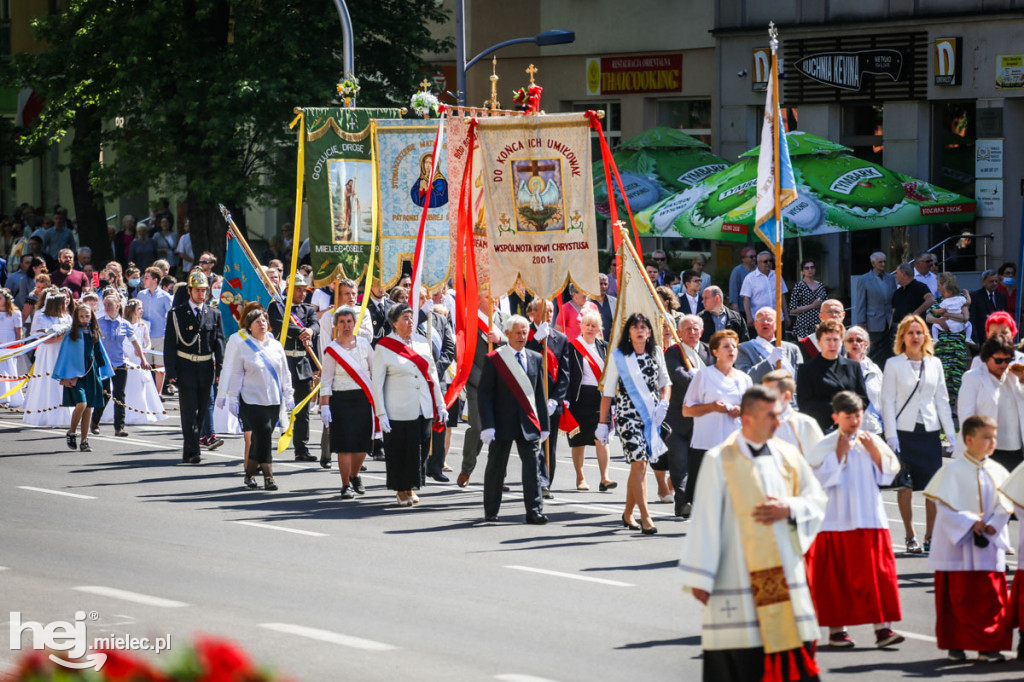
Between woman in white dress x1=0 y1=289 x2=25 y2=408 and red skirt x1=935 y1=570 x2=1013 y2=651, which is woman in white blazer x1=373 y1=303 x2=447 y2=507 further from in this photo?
woman in white dress x1=0 y1=289 x2=25 y2=408

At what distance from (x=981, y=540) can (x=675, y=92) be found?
23613 millimetres

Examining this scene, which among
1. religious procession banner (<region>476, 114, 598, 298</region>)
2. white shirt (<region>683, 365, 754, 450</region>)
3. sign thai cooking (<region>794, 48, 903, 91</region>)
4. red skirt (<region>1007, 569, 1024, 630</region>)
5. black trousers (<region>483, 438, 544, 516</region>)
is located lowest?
red skirt (<region>1007, 569, 1024, 630</region>)

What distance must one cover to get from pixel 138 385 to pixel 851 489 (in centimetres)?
1296

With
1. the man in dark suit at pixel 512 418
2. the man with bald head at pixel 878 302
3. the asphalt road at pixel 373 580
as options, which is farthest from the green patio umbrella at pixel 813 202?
the man in dark suit at pixel 512 418

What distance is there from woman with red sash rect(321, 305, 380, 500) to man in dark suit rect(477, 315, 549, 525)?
140cm

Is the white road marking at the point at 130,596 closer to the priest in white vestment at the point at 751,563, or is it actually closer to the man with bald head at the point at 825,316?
the priest in white vestment at the point at 751,563

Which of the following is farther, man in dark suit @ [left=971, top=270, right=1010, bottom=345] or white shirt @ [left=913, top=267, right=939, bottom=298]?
white shirt @ [left=913, top=267, right=939, bottom=298]

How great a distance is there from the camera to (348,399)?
15.9 m

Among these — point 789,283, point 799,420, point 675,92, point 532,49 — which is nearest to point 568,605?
point 799,420

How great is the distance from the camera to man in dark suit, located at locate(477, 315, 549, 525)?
14539 millimetres

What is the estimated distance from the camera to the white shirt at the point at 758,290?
2331cm

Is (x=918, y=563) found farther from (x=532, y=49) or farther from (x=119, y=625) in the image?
(x=532, y=49)

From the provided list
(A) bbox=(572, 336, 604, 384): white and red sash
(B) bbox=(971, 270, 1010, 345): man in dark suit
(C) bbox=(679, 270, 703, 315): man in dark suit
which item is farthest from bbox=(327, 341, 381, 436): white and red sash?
(B) bbox=(971, 270, 1010, 345): man in dark suit

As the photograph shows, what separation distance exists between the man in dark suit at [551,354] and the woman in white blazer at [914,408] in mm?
3899
